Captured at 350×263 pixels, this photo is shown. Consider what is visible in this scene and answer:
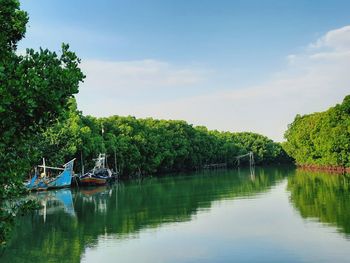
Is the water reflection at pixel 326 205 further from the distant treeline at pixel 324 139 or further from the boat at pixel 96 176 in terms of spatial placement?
the distant treeline at pixel 324 139

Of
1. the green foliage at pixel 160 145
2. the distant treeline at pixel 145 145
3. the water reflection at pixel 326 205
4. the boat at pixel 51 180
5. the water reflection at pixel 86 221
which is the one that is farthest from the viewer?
the green foliage at pixel 160 145

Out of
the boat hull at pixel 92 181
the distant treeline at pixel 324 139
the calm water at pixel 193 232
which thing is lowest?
the calm water at pixel 193 232

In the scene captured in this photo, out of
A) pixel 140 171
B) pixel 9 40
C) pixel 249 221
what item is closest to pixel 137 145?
pixel 140 171

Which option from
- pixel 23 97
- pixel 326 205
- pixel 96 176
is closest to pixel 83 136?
pixel 96 176

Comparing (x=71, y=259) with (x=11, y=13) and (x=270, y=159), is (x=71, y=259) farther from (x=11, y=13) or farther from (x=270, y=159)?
(x=270, y=159)

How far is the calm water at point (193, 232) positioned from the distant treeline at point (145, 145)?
11173 mm

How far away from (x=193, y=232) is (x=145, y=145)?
178ft

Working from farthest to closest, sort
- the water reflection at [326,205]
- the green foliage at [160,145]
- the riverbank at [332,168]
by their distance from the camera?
the green foliage at [160,145] < the riverbank at [332,168] < the water reflection at [326,205]

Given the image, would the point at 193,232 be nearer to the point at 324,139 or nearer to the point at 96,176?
the point at 96,176

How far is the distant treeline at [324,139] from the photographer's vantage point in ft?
186

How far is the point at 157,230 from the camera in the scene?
2022 cm

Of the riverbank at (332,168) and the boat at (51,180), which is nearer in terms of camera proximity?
the boat at (51,180)

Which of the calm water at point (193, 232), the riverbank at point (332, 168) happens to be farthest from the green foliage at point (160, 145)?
the calm water at point (193, 232)

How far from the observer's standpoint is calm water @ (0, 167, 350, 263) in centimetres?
1559
